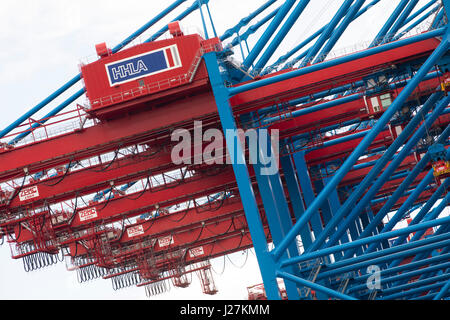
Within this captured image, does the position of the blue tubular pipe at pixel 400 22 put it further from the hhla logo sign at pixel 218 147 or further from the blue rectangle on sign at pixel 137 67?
the blue rectangle on sign at pixel 137 67

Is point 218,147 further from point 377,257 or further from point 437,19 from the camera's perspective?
point 437,19

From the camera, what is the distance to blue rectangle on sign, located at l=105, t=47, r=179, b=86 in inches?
1027

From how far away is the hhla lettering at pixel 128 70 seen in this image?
86.0 feet

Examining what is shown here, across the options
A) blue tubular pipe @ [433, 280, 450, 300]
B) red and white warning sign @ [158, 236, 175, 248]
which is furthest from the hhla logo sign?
red and white warning sign @ [158, 236, 175, 248]

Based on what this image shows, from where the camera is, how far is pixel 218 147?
98.4 ft

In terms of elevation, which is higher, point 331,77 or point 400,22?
point 400,22

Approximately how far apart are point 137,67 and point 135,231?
814 inches

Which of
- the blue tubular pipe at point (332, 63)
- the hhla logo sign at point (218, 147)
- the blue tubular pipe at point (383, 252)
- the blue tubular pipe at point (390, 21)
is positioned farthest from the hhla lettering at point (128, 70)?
the blue tubular pipe at point (383, 252)

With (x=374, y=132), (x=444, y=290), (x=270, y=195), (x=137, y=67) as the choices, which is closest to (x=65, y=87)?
(x=137, y=67)

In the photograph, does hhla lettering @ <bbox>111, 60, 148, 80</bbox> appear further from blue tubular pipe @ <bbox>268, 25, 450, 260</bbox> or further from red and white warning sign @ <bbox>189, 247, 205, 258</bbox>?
red and white warning sign @ <bbox>189, 247, 205, 258</bbox>

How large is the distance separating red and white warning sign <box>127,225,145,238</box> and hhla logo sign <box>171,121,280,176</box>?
14.0 meters

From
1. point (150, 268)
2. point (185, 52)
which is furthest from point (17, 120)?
point (150, 268)

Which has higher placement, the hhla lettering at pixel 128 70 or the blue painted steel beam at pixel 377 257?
the hhla lettering at pixel 128 70
